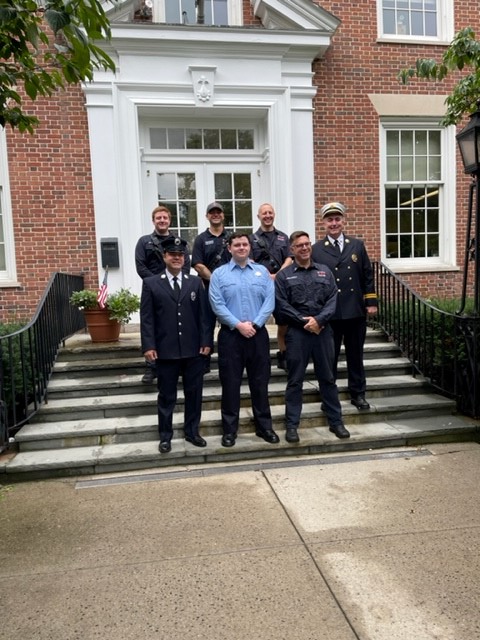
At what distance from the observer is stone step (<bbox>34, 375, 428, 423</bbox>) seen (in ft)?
16.3

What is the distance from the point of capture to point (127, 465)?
14.2 feet

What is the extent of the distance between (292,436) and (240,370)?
0.75 meters

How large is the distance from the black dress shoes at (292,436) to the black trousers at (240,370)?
0.57ft

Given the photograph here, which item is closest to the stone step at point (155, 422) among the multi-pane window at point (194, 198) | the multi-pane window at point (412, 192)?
the multi-pane window at point (194, 198)

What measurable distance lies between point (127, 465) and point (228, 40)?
231 inches

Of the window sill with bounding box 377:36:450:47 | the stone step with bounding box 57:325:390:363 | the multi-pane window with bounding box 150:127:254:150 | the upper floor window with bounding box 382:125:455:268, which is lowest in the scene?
the stone step with bounding box 57:325:390:363

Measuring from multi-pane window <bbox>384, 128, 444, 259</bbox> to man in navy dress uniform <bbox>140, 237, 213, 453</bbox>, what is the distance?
4895mm

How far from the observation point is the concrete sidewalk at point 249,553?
240cm

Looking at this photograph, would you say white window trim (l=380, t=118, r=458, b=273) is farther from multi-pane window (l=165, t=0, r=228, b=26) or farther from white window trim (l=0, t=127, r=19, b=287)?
white window trim (l=0, t=127, r=19, b=287)

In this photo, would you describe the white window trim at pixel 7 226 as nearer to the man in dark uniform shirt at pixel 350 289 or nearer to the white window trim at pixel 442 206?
the man in dark uniform shirt at pixel 350 289

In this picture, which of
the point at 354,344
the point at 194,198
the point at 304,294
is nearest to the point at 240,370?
the point at 304,294

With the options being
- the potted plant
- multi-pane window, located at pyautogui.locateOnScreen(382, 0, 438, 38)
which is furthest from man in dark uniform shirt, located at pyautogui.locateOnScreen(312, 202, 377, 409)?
multi-pane window, located at pyautogui.locateOnScreen(382, 0, 438, 38)

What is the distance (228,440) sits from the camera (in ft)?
14.7

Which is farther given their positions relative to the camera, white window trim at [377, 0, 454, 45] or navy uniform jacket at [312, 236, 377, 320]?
white window trim at [377, 0, 454, 45]
